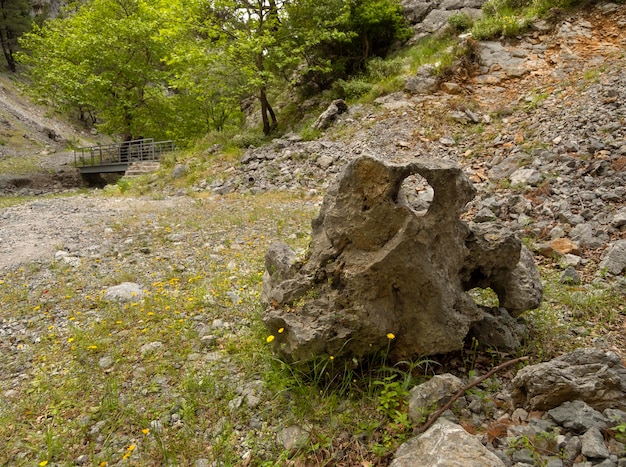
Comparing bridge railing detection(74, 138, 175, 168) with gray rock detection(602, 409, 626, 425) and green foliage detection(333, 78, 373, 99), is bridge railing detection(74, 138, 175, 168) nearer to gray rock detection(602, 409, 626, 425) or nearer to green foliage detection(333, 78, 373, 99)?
green foliage detection(333, 78, 373, 99)

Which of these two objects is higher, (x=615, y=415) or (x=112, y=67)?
(x=112, y=67)

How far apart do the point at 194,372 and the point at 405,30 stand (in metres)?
18.8

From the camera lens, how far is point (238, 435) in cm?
317

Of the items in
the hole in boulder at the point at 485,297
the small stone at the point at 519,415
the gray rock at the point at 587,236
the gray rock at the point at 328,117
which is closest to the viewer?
the small stone at the point at 519,415

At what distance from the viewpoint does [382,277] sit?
11.1ft

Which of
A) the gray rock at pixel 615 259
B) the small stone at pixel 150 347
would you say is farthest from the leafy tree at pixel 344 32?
the small stone at pixel 150 347

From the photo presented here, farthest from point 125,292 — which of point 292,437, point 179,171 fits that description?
point 179,171

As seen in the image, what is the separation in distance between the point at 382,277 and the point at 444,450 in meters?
1.41

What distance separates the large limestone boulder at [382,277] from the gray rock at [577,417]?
0.92 m

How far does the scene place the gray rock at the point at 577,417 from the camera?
2.45 metres

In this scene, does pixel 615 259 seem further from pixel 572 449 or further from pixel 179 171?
pixel 179 171

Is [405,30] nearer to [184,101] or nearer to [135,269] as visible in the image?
[184,101]

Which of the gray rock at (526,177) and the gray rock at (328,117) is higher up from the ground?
the gray rock at (328,117)

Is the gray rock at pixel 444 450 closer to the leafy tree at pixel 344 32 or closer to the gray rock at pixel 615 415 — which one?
the gray rock at pixel 615 415
